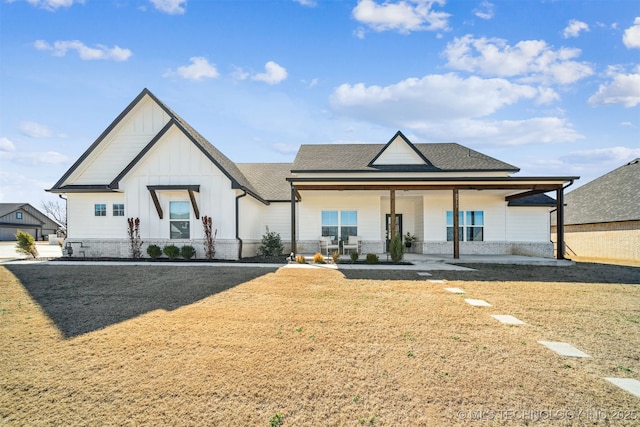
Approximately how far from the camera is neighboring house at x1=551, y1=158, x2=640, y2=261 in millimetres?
19312

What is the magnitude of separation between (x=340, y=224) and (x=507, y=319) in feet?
41.3

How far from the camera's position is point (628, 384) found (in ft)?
11.1

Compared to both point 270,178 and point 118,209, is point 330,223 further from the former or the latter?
point 118,209

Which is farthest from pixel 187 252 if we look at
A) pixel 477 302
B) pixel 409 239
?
pixel 409 239

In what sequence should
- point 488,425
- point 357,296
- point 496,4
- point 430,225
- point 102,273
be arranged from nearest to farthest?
point 488,425, point 357,296, point 102,273, point 496,4, point 430,225

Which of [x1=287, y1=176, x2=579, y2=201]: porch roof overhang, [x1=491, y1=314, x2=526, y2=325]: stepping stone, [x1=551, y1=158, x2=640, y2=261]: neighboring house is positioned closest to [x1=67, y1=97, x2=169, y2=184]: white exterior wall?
[x1=287, y1=176, x2=579, y2=201]: porch roof overhang

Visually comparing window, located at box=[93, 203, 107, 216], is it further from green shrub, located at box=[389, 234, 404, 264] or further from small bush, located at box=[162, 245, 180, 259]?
green shrub, located at box=[389, 234, 404, 264]

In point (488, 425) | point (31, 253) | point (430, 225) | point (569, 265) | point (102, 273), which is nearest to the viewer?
point (488, 425)

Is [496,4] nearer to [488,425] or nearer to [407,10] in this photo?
[407,10]

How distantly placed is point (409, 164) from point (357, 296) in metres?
12.6

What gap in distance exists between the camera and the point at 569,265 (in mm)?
13898

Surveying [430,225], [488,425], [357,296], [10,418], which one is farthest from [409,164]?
[10,418]

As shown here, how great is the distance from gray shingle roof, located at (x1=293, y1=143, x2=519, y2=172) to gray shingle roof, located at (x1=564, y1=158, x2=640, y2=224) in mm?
9085

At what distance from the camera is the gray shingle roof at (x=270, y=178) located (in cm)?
1923
